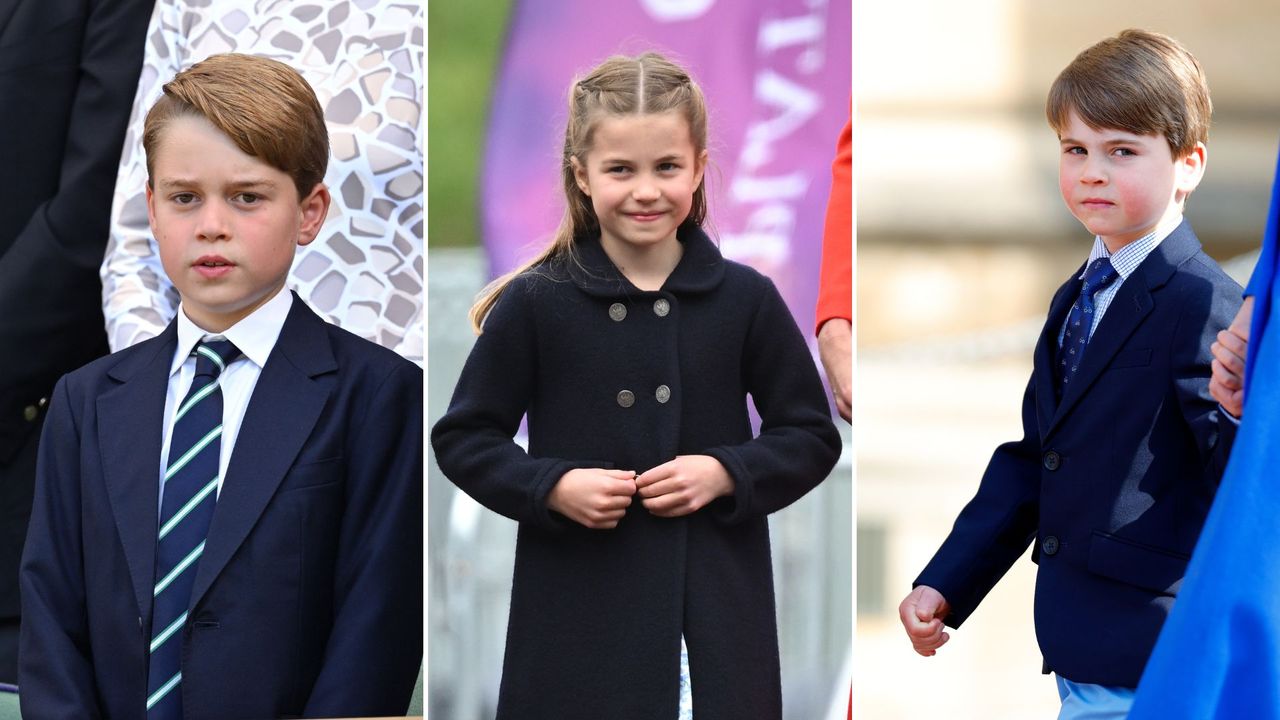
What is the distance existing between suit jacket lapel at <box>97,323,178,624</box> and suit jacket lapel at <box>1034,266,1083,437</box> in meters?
1.43

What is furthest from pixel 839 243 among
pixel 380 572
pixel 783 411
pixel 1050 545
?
pixel 380 572

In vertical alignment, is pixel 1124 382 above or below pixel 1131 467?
above

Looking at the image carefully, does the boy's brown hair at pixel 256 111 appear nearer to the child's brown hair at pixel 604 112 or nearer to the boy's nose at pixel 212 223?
the boy's nose at pixel 212 223

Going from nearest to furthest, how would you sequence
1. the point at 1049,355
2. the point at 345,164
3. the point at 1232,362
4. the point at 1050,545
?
the point at 1232,362 < the point at 1050,545 < the point at 1049,355 < the point at 345,164

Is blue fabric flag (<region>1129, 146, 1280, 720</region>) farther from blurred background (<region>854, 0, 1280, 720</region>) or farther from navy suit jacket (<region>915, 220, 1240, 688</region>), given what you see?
blurred background (<region>854, 0, 1280, 720</region>)

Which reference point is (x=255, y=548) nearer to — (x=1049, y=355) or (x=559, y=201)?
(x=559, y=201)

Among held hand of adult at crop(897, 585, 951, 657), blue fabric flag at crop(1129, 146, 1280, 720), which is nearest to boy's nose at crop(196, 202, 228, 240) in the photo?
held hand of adult at crop(897, 585, 951, 657)

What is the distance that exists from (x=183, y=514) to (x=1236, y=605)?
1.66 meters

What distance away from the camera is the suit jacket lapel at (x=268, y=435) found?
2.74 m

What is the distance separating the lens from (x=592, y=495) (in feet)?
8.73

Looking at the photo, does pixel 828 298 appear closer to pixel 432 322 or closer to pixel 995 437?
pixel 432 322

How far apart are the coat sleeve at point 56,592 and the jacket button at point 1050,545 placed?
60.2 inches

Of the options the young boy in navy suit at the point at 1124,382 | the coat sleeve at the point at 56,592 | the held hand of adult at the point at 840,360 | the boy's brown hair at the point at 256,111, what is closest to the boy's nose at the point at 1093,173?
the young boy in navy suit at the point at 1124,382

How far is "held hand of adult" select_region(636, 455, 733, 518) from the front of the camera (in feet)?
8.80
